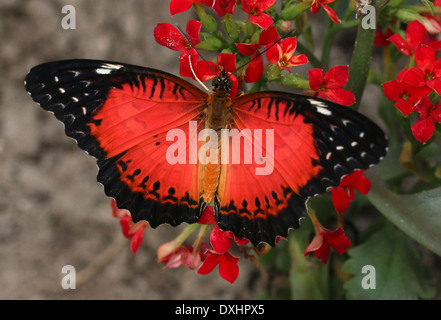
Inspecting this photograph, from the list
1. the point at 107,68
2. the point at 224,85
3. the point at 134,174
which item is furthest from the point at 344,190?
the point at 107,68

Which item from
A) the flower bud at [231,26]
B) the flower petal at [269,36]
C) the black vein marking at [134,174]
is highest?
the flower bud at [231,26]

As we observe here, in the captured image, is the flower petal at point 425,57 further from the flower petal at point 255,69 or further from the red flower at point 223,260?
the red flower at point 223,260

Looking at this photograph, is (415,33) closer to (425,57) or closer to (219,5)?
(425,57)

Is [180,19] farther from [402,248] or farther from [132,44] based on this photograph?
[402,248]

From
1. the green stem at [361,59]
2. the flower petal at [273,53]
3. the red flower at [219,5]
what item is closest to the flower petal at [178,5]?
the red flower at [219,5]

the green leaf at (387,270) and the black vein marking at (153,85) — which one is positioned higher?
the black vein marking at (153,85)

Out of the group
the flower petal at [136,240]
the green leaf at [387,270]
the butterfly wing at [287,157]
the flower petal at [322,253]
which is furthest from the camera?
the green leaf at [387,270]
